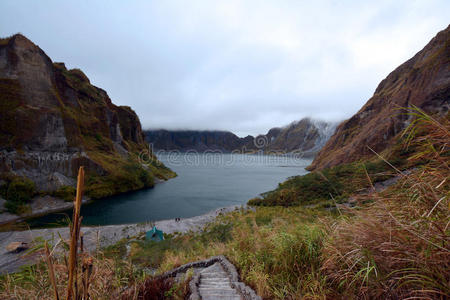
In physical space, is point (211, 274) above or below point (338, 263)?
below

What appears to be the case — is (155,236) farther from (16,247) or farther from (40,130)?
(40,130)

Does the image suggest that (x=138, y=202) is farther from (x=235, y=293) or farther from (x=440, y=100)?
(x=440, y=100)

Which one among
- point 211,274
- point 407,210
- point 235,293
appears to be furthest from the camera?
point 211,274

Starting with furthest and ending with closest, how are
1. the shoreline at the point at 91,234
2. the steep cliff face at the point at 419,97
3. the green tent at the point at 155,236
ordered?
the steep cliff face at the point at 419,97 → the green tent at the point at 155,236 → the shoreline at the point at 91,234

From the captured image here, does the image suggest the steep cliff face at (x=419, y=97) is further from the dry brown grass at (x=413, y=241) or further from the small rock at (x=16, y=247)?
the small rock at (x=16, y=247)

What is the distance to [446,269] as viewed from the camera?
1719 millimetres

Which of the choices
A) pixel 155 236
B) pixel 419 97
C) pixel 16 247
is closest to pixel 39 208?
A: pixel 16 247

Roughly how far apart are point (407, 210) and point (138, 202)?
37.3m

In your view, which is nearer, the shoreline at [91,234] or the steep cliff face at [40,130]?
the shoreline at [91,234]

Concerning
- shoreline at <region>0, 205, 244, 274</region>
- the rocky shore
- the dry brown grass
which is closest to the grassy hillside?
the dry brown grass

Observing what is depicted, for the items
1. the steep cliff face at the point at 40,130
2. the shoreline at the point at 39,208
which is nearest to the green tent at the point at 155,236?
the shoreline at the point at 39,208

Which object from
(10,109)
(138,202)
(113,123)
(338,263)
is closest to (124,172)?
(138,202)

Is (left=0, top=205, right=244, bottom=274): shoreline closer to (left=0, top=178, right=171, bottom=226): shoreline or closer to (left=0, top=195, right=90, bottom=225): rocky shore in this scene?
(left=0, top=178, right=171, bottom=226): shoreline

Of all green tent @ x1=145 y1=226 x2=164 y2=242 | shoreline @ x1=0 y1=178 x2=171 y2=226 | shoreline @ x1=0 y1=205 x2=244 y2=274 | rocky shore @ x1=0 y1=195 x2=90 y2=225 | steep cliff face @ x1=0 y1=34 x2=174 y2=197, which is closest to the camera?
shoreline @ x1=0 y1=205 x2=244 y2=274
